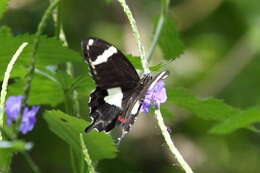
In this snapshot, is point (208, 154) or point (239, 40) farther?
point (239, 40)

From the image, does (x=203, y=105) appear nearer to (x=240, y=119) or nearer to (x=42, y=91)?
(x=240, y=119)

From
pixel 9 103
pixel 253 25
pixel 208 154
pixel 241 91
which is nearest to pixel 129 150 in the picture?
→ pixel 208 154

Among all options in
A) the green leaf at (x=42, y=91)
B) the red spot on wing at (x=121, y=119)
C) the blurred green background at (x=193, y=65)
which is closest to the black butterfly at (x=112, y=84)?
the red spot on wing at (x=121, y=119)

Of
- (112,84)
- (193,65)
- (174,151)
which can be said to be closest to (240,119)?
(174,151)

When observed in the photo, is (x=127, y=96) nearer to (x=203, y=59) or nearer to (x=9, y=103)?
(x=9, y=103)

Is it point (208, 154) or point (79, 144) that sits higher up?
point (79, 144)

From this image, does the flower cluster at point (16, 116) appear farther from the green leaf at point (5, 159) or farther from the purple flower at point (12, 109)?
the green leaf at point (5, 159)
